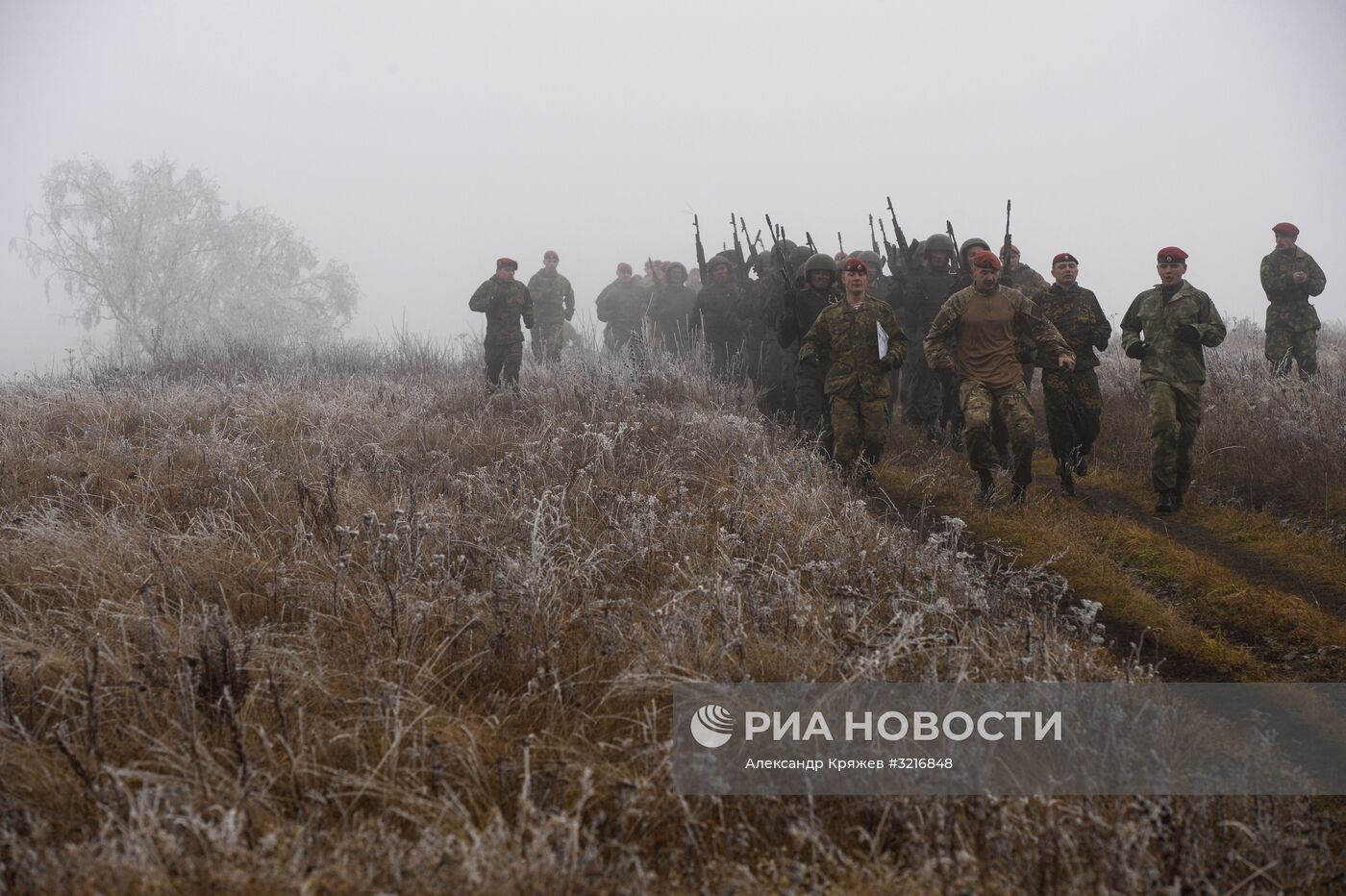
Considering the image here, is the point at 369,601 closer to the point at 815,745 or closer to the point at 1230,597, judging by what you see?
the point at 815,745

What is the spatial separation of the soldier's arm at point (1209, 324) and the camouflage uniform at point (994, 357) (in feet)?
3.23

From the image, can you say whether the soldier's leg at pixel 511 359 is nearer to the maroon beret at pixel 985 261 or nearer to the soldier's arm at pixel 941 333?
the soldier's arm at pixel 941 333

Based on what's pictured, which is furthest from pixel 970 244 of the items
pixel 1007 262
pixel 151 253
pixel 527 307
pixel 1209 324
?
pixel 151 253

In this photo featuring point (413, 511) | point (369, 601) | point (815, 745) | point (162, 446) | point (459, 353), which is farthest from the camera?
point (459, 353)

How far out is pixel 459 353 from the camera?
12758 millimetres

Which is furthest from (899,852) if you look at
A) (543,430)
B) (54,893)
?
(543,430)

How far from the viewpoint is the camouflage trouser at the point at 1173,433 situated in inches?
249

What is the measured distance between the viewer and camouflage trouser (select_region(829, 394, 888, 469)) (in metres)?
6.81

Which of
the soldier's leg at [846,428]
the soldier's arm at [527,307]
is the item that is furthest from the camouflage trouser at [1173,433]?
the soldier's arm at [527,307]

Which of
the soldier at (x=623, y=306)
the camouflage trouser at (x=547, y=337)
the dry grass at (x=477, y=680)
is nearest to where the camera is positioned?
the dry grass at (x=477, y=680)

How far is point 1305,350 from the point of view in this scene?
30.7 feet

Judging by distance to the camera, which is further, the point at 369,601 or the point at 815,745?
the point at 369,601

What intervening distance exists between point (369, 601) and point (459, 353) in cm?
1026
